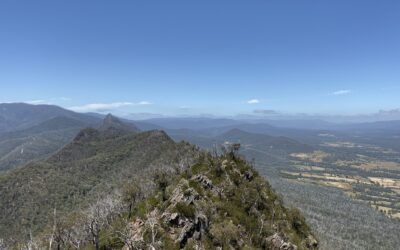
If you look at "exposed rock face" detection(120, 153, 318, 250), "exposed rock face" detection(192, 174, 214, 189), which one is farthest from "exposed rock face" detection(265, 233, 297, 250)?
"exposed rock face" detection(192, 174, 214, 189)

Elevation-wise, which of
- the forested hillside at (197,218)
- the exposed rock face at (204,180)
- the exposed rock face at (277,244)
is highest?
the exposed rock face at (204,180)

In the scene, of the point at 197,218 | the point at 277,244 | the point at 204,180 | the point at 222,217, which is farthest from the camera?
the point at 204,180

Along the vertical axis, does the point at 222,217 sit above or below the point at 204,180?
below

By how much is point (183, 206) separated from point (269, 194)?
56.2 meters

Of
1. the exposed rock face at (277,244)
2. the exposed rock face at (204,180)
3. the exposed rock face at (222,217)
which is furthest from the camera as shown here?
the exposed rock face at (204,180)

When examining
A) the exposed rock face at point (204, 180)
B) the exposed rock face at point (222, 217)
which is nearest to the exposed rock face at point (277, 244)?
the exposed rock face at point (222, 217)

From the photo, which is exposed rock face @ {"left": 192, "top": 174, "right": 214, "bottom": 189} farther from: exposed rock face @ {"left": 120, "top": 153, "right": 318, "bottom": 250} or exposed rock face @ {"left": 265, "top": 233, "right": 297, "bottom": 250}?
exposed rock face @ {"left": 265, "top": 233, "right": 297, "bottom": 250}

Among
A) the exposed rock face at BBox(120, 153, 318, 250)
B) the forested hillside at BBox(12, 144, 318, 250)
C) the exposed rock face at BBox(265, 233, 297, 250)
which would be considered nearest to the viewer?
the forested hillside at BBox(12, 144, 318, 250)

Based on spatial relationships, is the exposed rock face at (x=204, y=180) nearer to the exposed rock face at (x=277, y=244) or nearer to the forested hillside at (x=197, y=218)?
the forested hillside at (x=197, y=218)

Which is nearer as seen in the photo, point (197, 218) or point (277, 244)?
point (197, 218)

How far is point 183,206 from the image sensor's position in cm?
10806

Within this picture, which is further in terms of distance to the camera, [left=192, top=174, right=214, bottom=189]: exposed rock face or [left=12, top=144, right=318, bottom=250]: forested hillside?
[left=192, top=174, right=214, bottom=189]: exposed rock face

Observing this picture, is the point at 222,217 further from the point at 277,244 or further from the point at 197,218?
the point at 277,244

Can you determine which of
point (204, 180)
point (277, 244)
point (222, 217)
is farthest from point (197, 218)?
point (204, 180)
